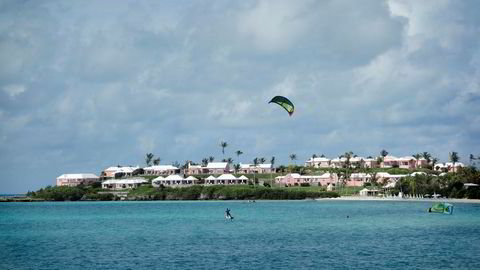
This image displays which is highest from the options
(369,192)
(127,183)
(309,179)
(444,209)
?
(309,179)

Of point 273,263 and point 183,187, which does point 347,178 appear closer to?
point 183,187

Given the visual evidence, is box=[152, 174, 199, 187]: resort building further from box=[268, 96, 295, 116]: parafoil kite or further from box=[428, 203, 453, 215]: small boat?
box=[268, 96, 295, 116]: parafoil kite

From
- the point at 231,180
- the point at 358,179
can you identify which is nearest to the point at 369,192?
the point at 358,179

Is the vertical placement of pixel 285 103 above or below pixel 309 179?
above

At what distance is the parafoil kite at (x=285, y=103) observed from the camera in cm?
5531

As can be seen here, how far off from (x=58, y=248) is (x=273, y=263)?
19.6 metres

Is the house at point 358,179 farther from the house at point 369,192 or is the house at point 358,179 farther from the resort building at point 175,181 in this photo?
the resort building at point 175,181

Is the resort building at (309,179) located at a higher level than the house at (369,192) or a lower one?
higher

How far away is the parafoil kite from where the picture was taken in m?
55.3

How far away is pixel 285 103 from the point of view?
56.0m

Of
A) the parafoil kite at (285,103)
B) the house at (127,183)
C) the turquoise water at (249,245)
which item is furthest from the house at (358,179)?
the parafoil kite at (285,103)

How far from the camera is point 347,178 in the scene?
183 meters

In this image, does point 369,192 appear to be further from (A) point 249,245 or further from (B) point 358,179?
(A) point 249,245

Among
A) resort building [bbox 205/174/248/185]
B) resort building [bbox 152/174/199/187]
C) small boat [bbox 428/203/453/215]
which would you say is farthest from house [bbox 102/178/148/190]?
small boat [bbox 428/203/453/215]
